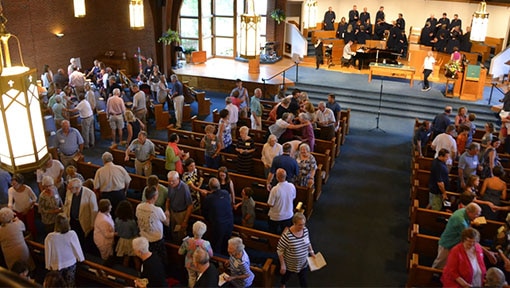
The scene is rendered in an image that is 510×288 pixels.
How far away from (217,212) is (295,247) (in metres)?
1.27

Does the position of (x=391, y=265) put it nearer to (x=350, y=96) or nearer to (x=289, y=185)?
(x=289, y=185)

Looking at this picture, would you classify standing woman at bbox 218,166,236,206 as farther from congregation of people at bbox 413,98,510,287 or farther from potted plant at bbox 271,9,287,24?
potted plant at bbox 271,9,287,24

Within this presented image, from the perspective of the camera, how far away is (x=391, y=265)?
7324 millimetres

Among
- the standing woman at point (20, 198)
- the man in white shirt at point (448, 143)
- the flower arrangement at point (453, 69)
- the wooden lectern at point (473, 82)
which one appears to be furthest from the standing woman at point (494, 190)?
the flower arrangement at point (453, 69)

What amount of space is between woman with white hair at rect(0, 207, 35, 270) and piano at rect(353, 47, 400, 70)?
13.6m

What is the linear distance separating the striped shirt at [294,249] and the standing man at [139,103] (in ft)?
22.5

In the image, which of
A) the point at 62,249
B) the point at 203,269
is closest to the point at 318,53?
the point at 62,249

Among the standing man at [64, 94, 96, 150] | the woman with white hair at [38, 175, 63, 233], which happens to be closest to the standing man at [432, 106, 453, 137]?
the woman with white hair at [38, 175, 63, 233]

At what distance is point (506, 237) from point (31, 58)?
1325 cm

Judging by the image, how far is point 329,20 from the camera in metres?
20.7

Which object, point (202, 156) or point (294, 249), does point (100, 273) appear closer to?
point (294, 249)

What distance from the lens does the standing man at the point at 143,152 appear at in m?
8.67

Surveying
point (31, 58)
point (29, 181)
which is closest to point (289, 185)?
point (29, 181)

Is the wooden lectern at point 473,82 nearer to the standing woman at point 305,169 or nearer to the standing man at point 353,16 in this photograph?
the standing man at point 353,16
